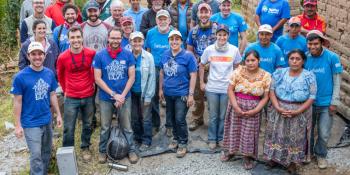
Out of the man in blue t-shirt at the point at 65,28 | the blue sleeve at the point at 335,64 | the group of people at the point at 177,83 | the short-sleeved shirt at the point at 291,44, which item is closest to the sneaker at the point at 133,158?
the group of people at the point at 177,83

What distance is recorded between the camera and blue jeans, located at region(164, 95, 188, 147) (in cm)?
634

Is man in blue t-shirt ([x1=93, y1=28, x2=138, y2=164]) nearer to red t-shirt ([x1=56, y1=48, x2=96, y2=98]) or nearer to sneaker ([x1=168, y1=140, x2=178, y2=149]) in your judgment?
red t-shirt ([x1=56, y1=48, x2=96, y2=98])

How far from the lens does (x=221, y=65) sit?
6.25m

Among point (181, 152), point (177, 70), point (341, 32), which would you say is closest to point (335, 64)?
point (341, 32)

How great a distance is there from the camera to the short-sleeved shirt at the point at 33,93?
5199 mm

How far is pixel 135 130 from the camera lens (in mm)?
6777

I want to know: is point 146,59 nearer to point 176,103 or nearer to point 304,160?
point 176,103

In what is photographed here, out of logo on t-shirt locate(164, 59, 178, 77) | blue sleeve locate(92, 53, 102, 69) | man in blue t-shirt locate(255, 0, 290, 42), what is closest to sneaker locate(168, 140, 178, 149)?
logo on t-shirt locate(164, 59, 178, 77)

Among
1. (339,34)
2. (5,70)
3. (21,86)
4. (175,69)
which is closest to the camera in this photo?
(21,86)

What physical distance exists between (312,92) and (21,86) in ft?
11.9

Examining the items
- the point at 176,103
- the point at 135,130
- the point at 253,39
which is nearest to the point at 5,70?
the point at 135,130

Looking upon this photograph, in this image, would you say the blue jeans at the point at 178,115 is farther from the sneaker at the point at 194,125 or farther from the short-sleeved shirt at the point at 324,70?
the short-sleeved shirt at the point at 324,70

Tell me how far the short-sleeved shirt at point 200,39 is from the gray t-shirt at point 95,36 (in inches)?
52.3

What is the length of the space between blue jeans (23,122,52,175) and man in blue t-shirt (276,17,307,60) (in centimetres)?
354
